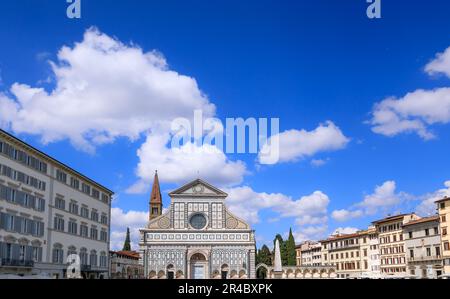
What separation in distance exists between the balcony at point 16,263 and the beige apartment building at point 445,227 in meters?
46.7

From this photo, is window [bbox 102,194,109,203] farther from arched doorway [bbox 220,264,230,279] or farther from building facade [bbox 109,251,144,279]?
arched doorway [bbox 220,264,230,279]

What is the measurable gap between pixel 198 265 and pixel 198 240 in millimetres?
3822

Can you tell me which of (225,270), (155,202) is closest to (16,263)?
(225,270)

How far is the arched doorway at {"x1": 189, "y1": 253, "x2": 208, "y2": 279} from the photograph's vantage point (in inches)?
3061

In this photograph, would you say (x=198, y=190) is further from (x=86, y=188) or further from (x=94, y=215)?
(x=86, y=188)

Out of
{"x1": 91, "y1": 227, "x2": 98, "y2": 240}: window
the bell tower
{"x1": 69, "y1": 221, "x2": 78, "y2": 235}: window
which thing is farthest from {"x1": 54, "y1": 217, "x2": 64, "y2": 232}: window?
the bell tower

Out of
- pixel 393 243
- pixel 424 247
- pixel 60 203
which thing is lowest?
pixel 424 247

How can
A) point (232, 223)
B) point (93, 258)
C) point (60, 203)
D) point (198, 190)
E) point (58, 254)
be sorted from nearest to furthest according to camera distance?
1. point (58, 254)
2. point (60, 203)
3. point (93, 258)
4. point (232, 223)
5. point (198, 190)

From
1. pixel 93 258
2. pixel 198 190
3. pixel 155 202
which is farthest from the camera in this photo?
pixel 155 202

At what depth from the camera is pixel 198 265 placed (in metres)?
78.1

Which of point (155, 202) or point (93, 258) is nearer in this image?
point (93, 258)

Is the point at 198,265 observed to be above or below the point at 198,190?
below
